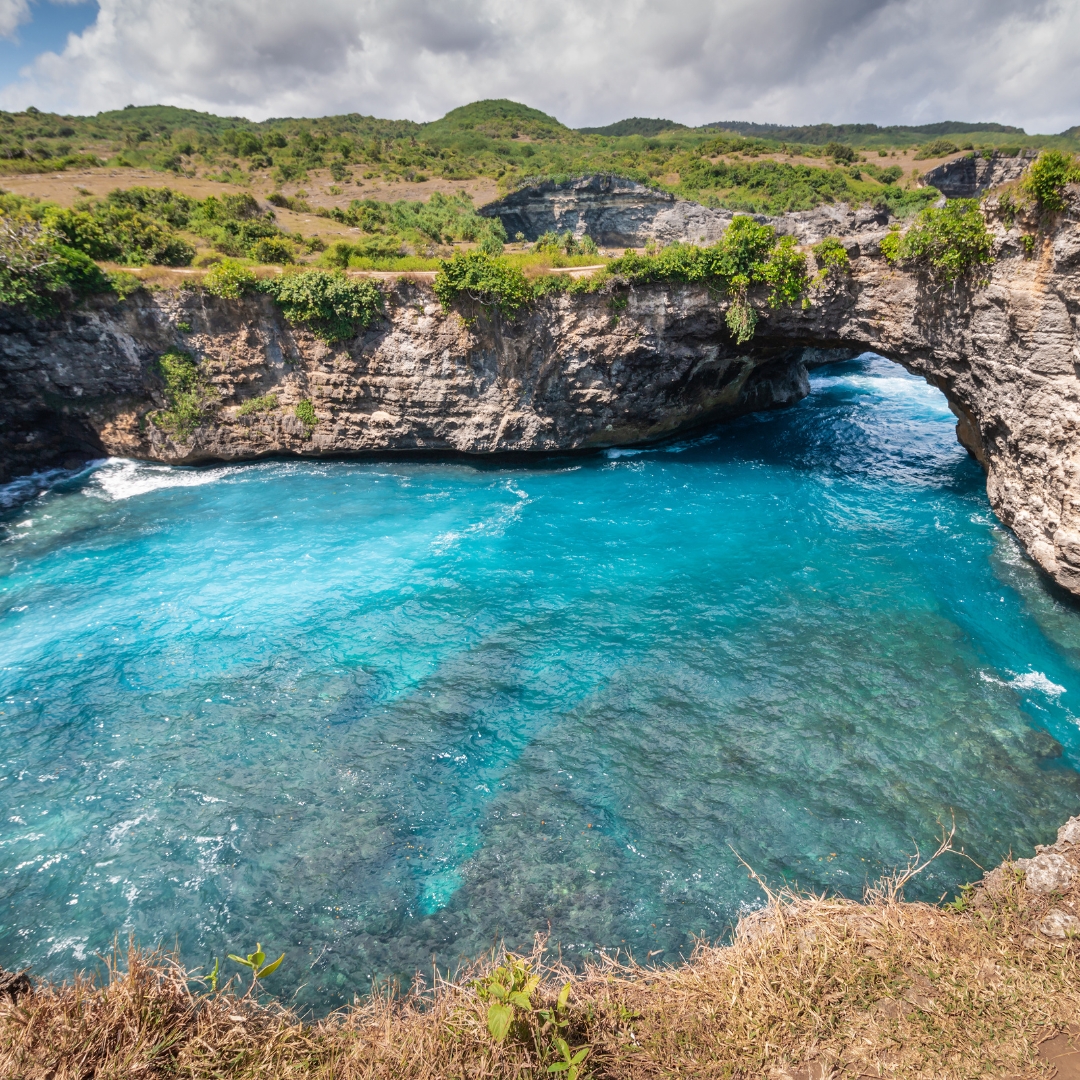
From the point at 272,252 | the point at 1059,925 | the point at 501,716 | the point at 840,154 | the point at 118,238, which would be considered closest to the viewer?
the point at 1059,925

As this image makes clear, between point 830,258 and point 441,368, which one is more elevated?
point 830,258

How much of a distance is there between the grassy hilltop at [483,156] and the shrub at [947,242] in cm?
4835

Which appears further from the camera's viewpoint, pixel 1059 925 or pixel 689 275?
pixel 689 275

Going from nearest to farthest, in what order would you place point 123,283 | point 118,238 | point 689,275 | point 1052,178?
1. point 1052,178
2. point 689,275
3. point 123,283
4. point 118,238

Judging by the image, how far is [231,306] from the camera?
27719 mm

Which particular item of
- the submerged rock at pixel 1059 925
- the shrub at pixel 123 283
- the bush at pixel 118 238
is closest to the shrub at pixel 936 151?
the bush at pixel 118 238

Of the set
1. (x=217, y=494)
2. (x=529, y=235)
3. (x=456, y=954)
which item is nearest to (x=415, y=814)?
(x=456, y=954)

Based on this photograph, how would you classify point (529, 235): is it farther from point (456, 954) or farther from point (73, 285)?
point (456, 954)

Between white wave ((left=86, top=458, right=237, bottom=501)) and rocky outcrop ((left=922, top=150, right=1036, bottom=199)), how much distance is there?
91.0 m

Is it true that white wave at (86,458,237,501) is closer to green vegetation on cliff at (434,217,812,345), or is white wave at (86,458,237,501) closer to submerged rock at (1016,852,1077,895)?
green vegetation on cliff at (434,217,812,345)

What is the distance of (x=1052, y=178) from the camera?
607 inches

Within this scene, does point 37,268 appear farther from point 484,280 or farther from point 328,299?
point 484,280

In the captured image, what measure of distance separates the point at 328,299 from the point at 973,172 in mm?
87732

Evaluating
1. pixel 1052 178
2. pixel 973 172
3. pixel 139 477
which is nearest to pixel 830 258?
pixel 1052 178
